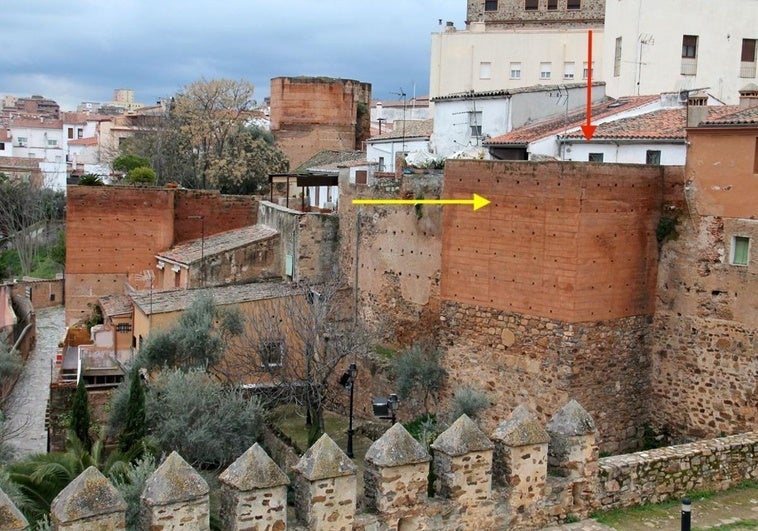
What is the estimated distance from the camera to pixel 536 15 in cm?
3956

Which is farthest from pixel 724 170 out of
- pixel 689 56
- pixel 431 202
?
pixel 689 56

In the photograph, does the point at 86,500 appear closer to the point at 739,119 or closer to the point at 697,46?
the point at 739,119

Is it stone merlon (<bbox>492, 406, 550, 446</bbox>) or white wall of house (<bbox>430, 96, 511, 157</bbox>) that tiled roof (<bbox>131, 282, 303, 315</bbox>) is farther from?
stone merlon (<bbox>492, 406, 550, 446</bbox>)

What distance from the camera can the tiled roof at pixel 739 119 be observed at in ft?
47.4

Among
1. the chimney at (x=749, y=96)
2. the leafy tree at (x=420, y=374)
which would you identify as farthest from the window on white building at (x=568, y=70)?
the leafy tree at (x=420, y=374)

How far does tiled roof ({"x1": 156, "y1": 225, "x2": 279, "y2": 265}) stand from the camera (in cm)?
2470

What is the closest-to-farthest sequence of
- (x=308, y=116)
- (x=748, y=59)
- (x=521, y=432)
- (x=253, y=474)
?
(x=253, y=474)
(x=521, y=432)
(x=748, y=59)
(x=308, y=116)

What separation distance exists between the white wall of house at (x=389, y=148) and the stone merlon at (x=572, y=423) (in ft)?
54.7

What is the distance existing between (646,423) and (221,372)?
9.04 metres

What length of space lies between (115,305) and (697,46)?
57.3ft

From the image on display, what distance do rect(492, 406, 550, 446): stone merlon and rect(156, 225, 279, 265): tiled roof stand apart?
52.4ft

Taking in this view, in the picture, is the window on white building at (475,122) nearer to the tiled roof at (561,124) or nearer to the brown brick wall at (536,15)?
the tiled roof at (561,124)

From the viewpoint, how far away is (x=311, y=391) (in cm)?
1855

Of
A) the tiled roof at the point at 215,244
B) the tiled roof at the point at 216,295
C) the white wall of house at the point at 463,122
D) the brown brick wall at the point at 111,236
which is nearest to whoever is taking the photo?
the tiled roof at the point at 216,295
